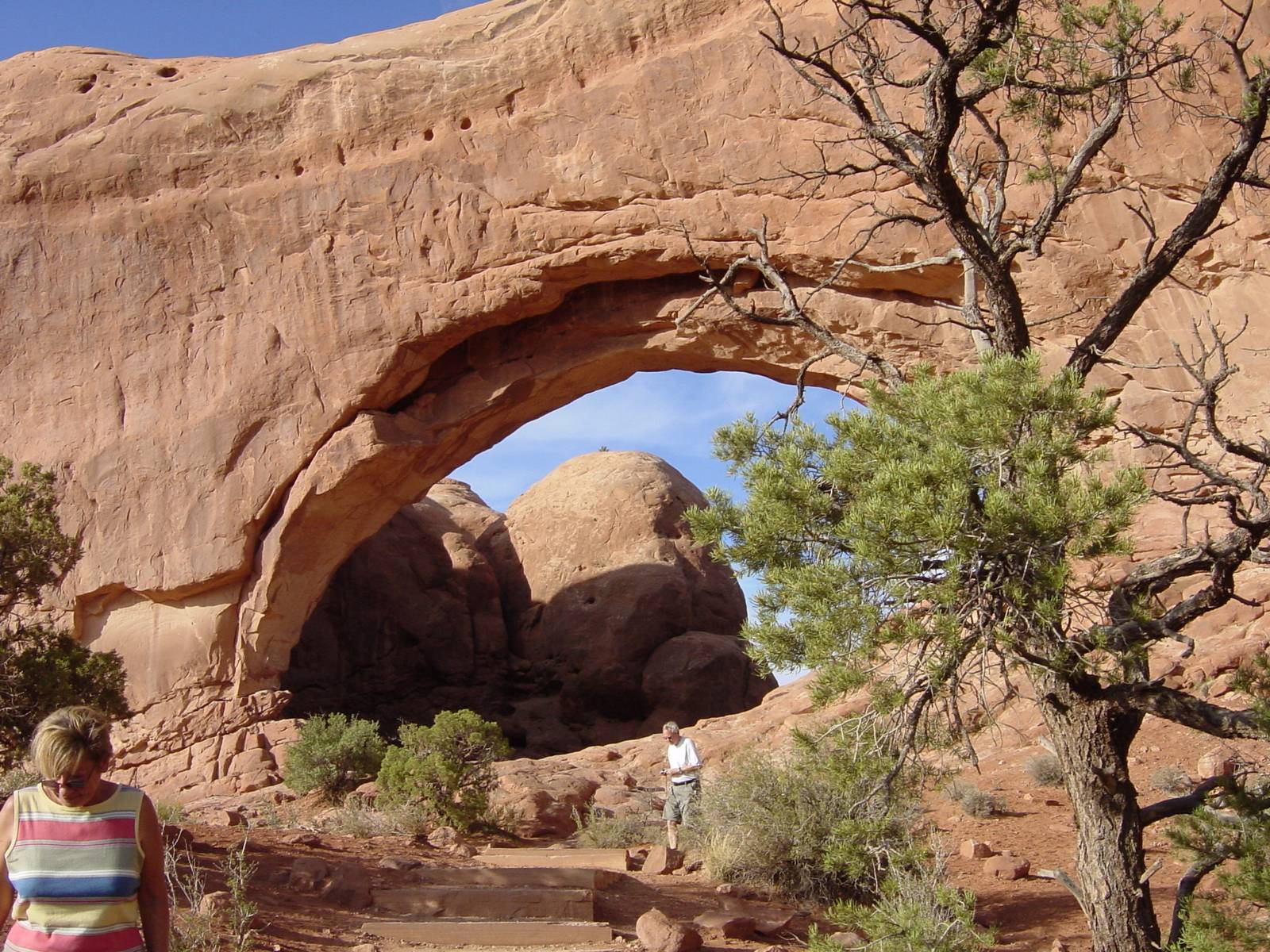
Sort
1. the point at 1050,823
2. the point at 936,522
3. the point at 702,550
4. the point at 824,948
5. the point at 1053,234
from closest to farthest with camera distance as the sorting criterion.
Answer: the point at 936,522
the point at 824,948
the point at 1050,823
the point at 1053,234
the point at 702,550

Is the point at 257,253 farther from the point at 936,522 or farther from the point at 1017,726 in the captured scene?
the point at 936,522

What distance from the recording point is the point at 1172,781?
31.9 feet

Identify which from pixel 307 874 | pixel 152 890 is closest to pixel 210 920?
pixel 307 874

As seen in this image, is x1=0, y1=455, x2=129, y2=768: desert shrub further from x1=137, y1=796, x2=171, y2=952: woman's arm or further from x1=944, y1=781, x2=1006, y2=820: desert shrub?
x1=944, y1=781, x2=1006, y2=820: desert shrub

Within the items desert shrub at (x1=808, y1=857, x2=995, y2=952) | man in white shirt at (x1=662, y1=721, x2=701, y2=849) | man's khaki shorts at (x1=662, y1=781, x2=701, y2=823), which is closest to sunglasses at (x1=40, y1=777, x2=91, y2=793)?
desert shrub at (x1=808, y1=857, x2=995, y2=952)

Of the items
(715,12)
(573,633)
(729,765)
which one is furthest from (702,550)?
(715,12)

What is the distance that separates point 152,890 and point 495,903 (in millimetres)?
4087

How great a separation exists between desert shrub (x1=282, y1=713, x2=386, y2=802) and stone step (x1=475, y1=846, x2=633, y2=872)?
3.25 m

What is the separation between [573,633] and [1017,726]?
398 inches

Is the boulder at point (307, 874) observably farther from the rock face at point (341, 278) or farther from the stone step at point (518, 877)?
the rock face at point (341, 278)

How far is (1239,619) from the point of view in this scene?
36.9 ft

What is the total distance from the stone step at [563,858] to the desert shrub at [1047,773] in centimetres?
400

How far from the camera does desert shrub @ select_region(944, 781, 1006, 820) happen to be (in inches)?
408

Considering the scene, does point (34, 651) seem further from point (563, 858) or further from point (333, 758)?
point (333, 758)
